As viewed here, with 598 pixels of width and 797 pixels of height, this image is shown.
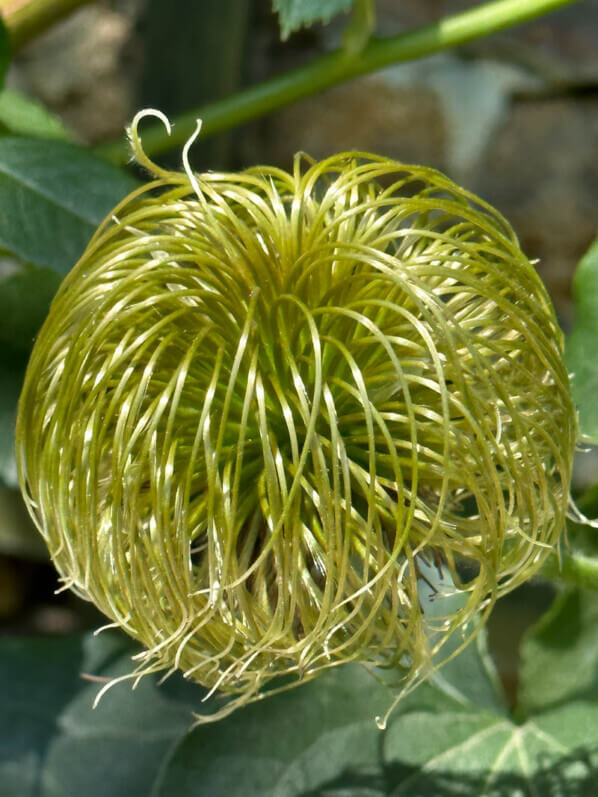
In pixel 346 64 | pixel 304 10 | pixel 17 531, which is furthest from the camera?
pixel 17 531

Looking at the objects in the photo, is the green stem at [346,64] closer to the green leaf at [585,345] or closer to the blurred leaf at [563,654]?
the green leaf at [585,345]

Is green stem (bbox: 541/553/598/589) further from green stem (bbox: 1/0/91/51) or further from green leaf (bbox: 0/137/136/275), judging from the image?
green stem (bbox: 1/0/91/51)

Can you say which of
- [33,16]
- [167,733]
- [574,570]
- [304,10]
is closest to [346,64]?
[304,10]

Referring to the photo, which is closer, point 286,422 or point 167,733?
point 286,422

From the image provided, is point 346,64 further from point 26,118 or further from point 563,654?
point 563,654

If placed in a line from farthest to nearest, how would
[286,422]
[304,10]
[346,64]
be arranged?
[346,64] → [304,10] → [286,422]

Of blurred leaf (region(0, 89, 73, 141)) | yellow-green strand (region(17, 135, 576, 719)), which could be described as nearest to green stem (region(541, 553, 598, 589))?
yellow-green strand (region(17, 135, 576, 719))
